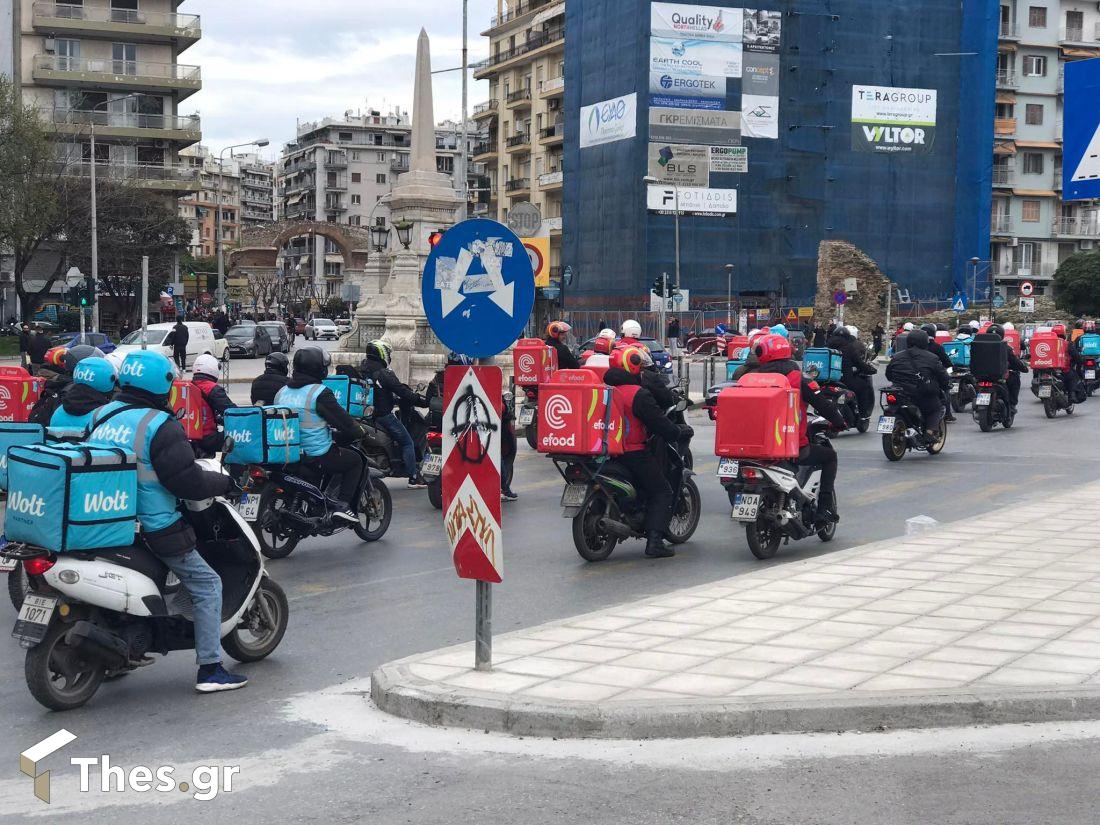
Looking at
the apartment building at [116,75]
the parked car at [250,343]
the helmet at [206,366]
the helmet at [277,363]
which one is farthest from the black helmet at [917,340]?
the apartment building at [116,75]

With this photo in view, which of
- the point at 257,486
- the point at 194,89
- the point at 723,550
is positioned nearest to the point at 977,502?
the point at 723,550

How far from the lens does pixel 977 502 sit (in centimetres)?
1467

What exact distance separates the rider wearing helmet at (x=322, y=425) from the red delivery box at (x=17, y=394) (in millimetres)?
3615

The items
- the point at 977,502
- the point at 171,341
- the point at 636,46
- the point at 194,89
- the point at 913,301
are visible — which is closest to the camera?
the point at 977,502

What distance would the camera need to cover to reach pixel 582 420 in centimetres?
1098

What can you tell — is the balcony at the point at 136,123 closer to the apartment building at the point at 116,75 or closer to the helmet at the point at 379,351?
the apartment building at the point at 116,75

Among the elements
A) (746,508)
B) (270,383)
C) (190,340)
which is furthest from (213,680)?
(190,340)

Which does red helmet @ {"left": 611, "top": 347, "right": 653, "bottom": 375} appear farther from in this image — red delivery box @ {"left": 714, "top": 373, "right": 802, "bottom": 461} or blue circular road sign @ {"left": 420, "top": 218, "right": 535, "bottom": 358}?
blue circular road sign @ {"left": 420, "top": 218, "right": 535, "bottom": 358}

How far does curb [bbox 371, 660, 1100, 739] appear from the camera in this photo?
235 inches

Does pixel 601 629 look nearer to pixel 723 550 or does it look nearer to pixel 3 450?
pixel 723 550

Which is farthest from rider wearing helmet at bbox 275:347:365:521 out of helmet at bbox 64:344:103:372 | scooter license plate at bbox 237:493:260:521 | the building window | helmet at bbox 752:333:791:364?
the building window

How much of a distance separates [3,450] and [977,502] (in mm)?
9742

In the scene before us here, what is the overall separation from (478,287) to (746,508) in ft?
15.9

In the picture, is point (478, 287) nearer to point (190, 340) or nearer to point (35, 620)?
point (35, 620)
